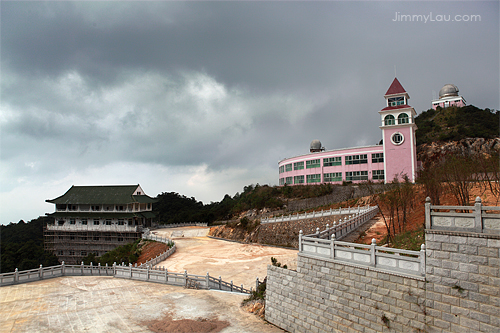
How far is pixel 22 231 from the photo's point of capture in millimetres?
63812

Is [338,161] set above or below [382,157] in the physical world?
below

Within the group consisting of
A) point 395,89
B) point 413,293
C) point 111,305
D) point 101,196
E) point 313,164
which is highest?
point 395,89

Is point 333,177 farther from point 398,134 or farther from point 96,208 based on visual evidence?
point 96,208

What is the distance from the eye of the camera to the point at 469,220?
7.74 m

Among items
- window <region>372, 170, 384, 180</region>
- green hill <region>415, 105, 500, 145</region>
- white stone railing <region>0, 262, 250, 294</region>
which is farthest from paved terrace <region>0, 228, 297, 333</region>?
green hill <region>415, 105, 500, 145</region>

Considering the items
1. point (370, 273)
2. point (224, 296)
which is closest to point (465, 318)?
point (370, 273)

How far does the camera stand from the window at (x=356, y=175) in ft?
147

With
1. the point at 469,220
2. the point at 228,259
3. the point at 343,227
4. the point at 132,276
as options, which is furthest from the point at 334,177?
the point at 469,220

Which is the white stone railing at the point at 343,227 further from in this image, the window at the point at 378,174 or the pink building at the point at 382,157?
the window at the point at 378,174

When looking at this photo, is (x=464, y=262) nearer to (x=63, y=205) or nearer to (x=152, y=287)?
(x=152, y=287)

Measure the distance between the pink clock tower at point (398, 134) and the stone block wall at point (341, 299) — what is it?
3280 cm

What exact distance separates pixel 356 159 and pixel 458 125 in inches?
831

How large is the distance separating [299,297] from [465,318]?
19.1 ft

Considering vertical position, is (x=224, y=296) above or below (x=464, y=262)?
below
